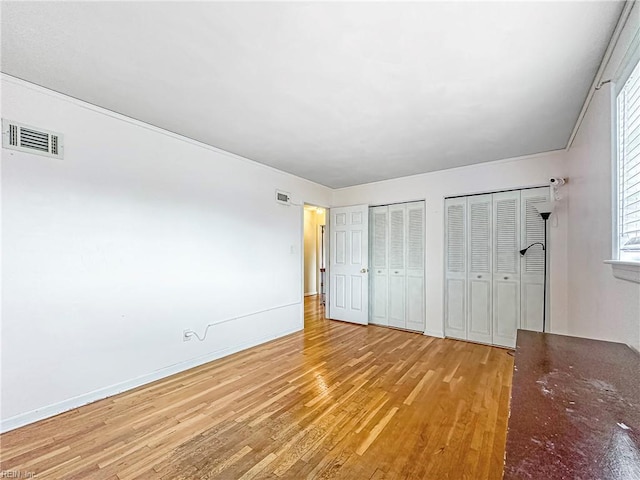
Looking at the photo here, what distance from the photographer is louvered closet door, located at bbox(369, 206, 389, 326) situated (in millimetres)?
4965

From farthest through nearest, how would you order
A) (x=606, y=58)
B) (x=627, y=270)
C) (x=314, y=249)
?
(x=314, y=249) < (x=606, y=58) < (x=627, y=270)

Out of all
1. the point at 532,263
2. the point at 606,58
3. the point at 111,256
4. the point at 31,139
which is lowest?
the point at 532,263

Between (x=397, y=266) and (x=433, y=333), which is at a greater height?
(x=397, y=266)

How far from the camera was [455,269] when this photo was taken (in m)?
4.23

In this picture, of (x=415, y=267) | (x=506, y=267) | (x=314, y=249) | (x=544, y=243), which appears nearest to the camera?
(x=544, y=243)

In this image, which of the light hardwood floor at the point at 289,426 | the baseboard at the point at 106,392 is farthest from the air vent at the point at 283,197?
the light hardwood floor at the point at 289,426

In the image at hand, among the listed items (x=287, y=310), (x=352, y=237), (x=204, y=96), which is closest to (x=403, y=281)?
(x=352, y=237)

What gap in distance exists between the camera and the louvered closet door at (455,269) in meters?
4.16

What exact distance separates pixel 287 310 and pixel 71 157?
312 cm

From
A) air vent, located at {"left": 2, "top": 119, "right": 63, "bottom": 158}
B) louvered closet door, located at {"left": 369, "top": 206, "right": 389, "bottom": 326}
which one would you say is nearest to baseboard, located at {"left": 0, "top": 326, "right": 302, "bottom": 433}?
air vent, located at {"left": 2, "top": 119, "right": 63, "bottom": 158}

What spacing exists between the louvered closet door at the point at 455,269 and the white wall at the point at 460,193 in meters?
0.09

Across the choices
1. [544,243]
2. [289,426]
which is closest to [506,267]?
[544,243]

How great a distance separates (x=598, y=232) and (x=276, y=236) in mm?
3450

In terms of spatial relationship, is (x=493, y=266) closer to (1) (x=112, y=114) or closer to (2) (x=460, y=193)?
(2) (x=460, y=193)
